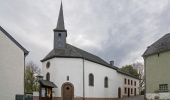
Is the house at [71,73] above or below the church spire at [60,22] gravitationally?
below

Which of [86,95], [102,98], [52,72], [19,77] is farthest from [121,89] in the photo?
[19,77]

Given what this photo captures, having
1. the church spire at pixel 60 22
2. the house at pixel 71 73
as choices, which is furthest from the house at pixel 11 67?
the church spire at pixel 60 22

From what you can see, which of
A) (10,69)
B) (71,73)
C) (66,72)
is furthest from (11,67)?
(71,73)

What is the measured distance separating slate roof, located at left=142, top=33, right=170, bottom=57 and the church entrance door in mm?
12630

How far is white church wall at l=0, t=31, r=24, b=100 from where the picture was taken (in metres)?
25.6

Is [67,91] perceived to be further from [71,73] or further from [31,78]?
[31,78]

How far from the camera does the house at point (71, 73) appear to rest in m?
42.8

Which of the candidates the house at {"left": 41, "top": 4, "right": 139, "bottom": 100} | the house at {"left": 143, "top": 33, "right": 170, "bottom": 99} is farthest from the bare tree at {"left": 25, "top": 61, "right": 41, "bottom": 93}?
the house at {"left": 143, "top": 33, "right": 170, "bottom": 99}

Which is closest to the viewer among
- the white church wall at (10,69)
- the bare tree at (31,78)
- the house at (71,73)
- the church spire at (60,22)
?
the white church wall at (10,69)

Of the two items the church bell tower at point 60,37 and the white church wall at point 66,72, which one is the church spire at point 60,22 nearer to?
the church bell tower at point 60,37

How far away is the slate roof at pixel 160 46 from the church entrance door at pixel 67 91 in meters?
12.6

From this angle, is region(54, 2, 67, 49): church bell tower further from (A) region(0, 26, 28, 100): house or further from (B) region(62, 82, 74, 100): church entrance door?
(A) region(0, 26, 28, 100): house

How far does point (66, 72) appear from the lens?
142ft

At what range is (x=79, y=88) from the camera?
43562 millimetres
